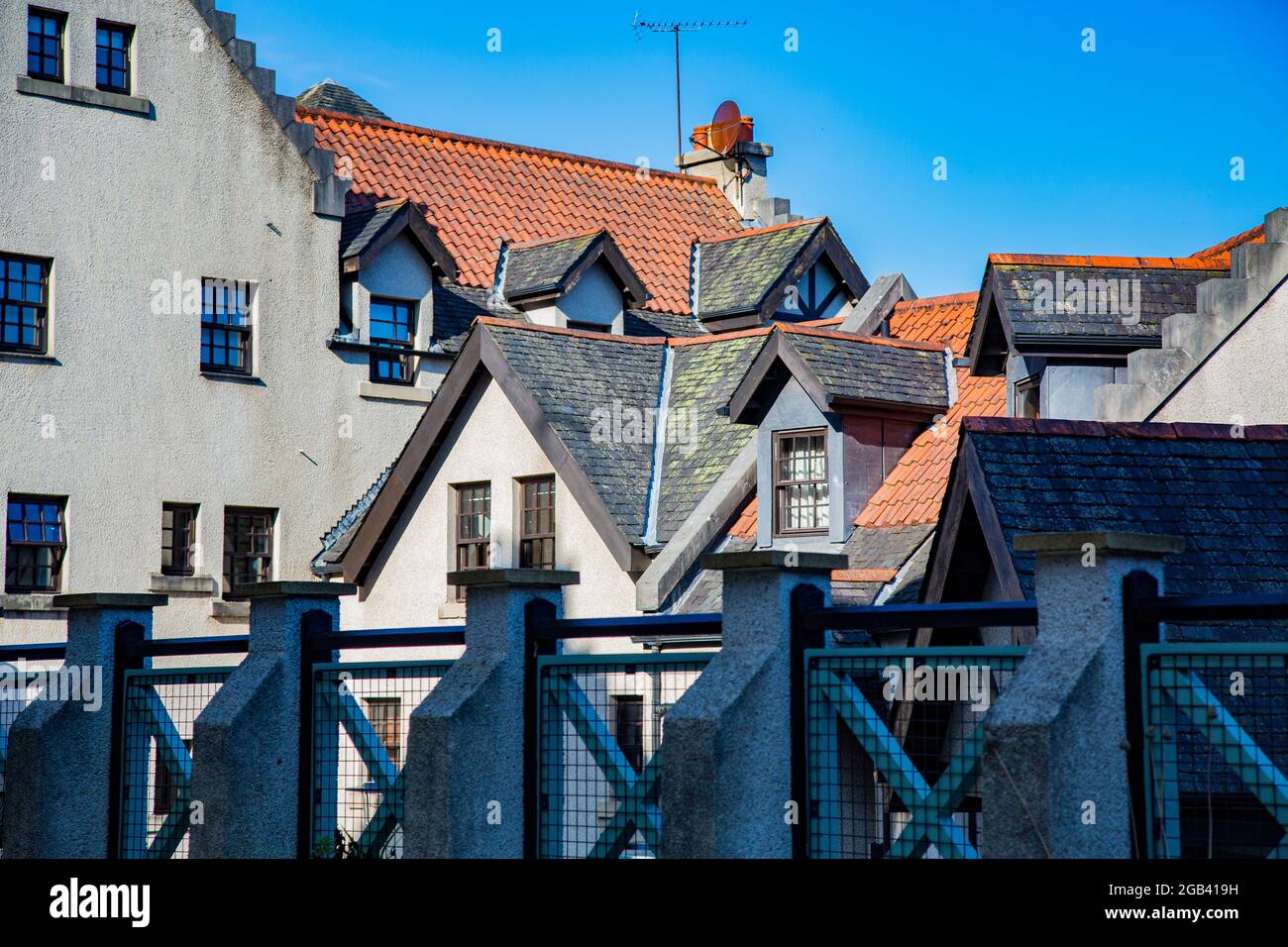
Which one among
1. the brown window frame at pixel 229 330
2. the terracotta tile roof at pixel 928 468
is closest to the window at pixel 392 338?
the brown window frame at pixel 229 330

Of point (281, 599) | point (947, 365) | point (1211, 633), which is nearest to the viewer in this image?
point (281, 599)

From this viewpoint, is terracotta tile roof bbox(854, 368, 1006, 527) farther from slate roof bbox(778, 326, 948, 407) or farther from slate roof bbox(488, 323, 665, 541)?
slate roof bbox(488, 323, 665, 541)

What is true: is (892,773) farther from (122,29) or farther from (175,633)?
(122,29)

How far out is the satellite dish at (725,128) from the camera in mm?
40938

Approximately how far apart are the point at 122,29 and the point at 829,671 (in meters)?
23.6

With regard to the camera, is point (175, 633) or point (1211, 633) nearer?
point (1211, 633)

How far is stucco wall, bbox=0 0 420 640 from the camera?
27.8m

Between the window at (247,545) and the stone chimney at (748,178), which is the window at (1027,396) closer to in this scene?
the window at (247,545)

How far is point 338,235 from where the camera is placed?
103 ft

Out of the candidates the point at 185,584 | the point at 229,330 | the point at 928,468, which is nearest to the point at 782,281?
the point at 229,330

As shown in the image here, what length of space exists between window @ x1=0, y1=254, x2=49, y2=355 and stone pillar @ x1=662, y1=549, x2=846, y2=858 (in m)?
20.8

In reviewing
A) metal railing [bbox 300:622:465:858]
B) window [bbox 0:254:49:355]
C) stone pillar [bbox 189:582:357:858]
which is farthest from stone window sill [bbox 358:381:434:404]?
metal railing [bbox 300:622:465:858]

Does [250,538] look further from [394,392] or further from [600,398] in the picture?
[600,398]
